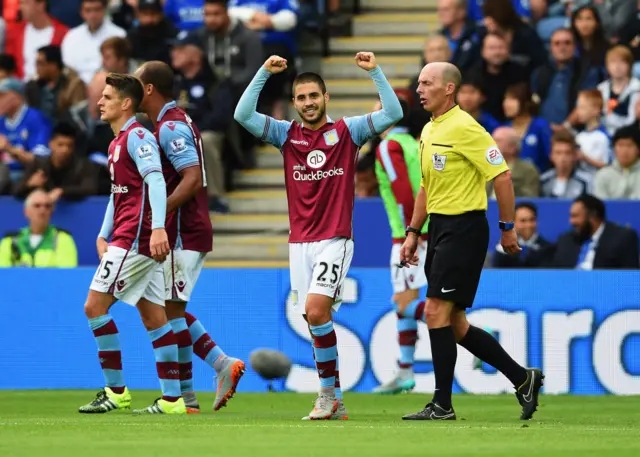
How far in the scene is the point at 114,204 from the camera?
10734 millimetres

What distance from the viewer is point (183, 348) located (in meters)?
11.1

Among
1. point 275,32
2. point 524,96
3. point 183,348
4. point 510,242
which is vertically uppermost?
point 275,32

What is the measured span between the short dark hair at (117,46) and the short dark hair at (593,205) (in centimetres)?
607

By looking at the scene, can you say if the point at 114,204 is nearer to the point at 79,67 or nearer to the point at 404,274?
the point at 404,274

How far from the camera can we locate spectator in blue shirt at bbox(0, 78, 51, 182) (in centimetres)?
1761

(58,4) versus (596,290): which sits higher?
(58,4)

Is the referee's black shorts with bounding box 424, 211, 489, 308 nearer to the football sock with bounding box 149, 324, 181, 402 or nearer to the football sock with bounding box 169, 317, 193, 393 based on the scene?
the football sock with bounding box 149, 324, 181, 402

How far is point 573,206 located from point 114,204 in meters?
5.51

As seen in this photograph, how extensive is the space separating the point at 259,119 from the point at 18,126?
26.7 feet

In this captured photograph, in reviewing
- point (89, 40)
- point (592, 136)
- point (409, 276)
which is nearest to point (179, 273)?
point (409, 276)

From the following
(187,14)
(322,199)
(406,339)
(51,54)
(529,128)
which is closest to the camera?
(322,199)

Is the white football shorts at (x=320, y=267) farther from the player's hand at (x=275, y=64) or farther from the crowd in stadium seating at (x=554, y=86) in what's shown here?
the crowd in stadium seating at (x=554, y=86)

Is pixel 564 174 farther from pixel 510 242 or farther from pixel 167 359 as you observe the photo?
pixel 167 359

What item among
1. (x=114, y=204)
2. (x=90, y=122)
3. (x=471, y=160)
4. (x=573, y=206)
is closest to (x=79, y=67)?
(x=90, y=122)
